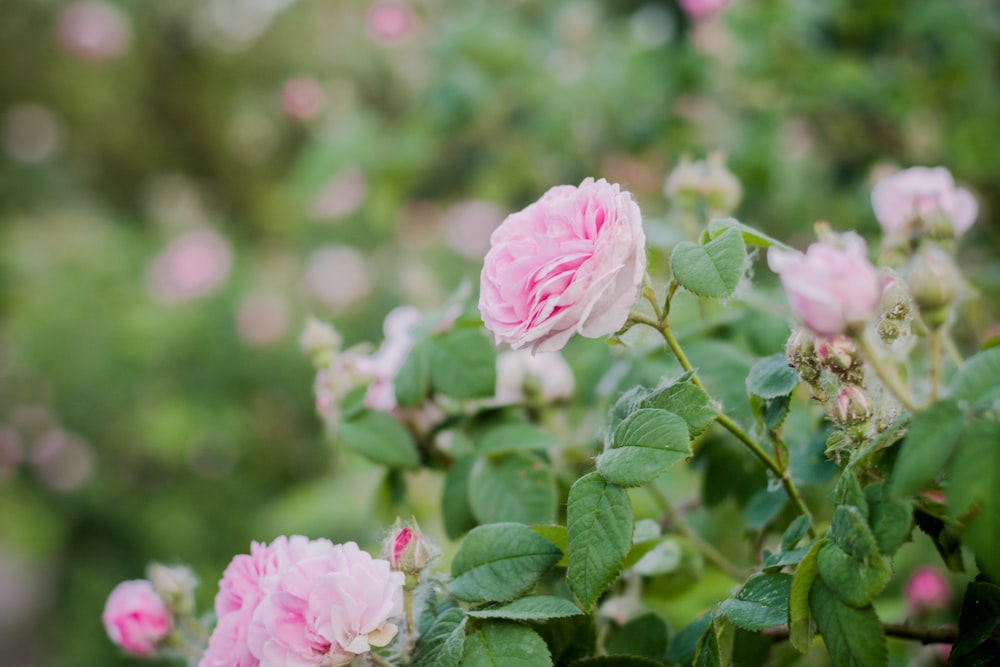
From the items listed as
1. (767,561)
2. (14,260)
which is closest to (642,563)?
(767,561)

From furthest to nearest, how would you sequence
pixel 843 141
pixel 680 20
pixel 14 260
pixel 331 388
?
pixel 14 260 → pixel 680 20 → pixel 843 141 → pixel 331 388

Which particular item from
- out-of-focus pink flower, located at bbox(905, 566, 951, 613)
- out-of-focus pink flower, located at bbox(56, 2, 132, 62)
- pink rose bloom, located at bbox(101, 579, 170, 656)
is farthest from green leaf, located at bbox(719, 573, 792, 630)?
out-of-focus pink flower, located at bbox(56, 2, 132, 62)

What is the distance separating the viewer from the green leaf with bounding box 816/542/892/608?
438 mm

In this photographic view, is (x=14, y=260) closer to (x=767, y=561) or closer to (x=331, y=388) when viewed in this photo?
(x=331, y=388)

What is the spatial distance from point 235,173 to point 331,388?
464 centimetres

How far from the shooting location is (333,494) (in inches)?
78.6

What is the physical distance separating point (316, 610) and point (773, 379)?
33 cm

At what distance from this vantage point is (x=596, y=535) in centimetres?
50

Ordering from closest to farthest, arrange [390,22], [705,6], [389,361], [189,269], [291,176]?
[389,361], [705,6], [390,22], [189,269], [291,176]

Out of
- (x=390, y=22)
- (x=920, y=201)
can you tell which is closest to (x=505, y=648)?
(x=920, y=201)

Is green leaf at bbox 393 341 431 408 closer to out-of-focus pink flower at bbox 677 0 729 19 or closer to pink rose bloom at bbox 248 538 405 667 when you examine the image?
pink rose bloom at bbox 248 538 405 667

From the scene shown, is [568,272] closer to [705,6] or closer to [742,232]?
[742,232]

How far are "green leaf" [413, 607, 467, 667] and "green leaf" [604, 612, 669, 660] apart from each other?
176 millimetres

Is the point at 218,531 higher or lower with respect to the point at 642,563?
lower
